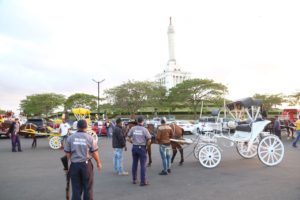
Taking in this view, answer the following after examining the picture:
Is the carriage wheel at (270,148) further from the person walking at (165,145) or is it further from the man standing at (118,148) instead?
the man standing at (118,148)

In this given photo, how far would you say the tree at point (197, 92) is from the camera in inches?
2311

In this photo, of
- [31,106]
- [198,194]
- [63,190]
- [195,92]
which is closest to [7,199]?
[63,190]

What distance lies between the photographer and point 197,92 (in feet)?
195

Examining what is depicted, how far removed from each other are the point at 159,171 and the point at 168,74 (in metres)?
96.9

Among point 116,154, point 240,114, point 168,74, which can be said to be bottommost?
point 116,154

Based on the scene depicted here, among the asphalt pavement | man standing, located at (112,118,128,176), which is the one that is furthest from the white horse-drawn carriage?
man standing, located at (112,118,128,176)

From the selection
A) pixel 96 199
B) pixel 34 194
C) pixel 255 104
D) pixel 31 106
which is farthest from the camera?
pixel 31 106

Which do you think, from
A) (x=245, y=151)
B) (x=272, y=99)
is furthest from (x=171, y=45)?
(x=245, y=151)

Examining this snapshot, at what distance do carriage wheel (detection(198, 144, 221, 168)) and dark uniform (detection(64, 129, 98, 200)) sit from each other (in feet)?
18.3

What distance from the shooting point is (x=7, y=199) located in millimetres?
6633

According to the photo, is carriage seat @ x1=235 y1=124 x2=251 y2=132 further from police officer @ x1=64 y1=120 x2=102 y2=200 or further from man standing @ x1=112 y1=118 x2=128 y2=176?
police officer @ x1=64 y1=120 x2=102 y2=200

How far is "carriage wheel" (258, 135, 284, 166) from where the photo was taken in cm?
1057

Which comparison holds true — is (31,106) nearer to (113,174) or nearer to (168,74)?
(168,74)

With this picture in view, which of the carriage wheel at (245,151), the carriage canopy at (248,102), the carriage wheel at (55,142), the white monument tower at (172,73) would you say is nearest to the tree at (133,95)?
the carriage wheel at (55,142)
